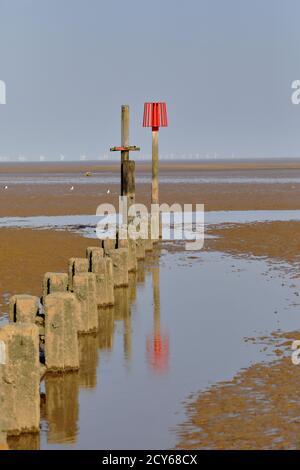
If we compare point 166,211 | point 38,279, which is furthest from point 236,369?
point 166,211

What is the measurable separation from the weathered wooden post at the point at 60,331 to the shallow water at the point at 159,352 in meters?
0.26

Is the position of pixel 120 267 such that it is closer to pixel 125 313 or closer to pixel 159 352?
pixel 125 313

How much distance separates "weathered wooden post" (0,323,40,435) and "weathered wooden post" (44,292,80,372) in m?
1.74

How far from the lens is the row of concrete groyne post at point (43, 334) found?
941 cm

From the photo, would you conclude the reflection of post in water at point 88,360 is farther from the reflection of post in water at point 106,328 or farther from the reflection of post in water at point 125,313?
the reflection of post in water at point 125,313

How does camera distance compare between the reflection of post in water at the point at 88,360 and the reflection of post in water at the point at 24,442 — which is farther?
the reflection of post in water at the point at 88,360

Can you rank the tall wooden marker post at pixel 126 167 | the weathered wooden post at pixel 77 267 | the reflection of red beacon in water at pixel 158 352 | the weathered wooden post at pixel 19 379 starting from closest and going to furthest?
the weathered wooden post at pixel 19 379 < the reflection of red beacon in water at pixel 158 352 < the weathered wooden post at pixel 77 267 < the tall wooden marker post at pixel 126 167

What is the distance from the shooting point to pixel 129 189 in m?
26.1

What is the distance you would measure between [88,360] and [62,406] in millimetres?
2103

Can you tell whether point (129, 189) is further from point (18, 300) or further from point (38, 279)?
point (18, 300)

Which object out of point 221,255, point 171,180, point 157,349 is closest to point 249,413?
point 157,349

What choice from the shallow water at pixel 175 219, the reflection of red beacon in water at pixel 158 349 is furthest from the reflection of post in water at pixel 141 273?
the shallow water at pixel 175 219

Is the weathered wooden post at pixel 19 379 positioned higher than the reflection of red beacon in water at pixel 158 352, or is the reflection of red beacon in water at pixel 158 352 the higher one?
the weathered wooden post at pixel 19 379
